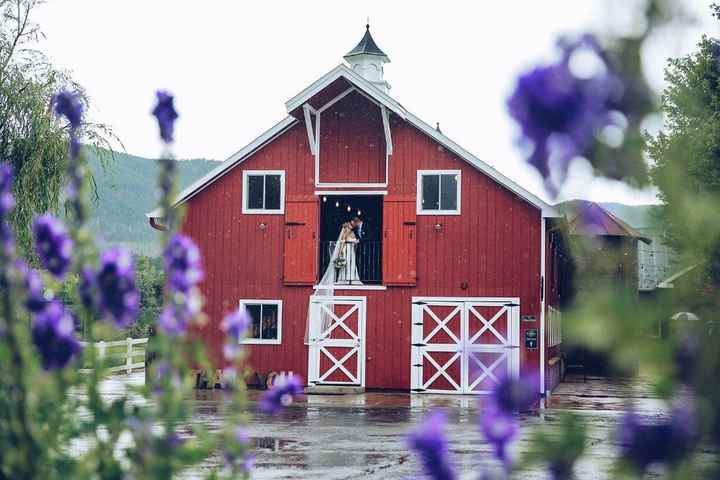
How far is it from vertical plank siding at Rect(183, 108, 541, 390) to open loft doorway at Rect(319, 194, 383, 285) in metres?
0.49

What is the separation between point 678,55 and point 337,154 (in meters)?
21.3

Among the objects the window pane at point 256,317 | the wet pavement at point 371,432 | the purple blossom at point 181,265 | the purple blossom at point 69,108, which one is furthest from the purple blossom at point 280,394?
the window pane at point 256,317

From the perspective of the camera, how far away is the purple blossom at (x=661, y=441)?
1412 millimetres

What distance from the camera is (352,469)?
34.7 feet

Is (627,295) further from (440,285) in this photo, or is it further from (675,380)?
(440,285)

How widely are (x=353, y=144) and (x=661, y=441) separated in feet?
70.1

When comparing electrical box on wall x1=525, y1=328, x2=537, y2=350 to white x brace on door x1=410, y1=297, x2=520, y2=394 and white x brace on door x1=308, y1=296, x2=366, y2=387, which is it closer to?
white x brace on door x1=410, y1=297, x2=520, y2=394

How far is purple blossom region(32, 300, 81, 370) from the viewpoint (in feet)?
7.73

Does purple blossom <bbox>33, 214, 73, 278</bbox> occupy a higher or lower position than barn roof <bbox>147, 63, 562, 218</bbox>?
lower

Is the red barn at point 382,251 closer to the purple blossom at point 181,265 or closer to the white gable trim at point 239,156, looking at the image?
the white gable trim at point 239,156

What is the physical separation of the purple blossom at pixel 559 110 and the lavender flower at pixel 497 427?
1.27 feet

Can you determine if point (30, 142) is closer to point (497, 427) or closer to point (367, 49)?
point (367, 49)

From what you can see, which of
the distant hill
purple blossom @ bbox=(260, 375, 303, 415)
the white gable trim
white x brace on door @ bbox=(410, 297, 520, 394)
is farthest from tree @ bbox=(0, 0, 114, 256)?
the distant hill

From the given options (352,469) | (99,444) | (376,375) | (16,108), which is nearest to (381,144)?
(376,375)
